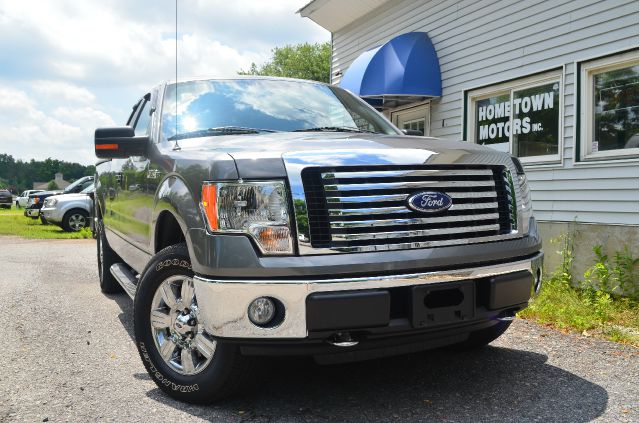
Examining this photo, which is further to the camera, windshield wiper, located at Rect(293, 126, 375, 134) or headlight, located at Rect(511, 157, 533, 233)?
windshield wiper, located at Rect(293, 126, 375, 134)

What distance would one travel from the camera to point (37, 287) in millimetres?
6742

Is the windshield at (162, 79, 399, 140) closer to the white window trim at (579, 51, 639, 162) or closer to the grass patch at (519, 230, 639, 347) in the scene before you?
the grass patch at (519, 230, 639, 347)

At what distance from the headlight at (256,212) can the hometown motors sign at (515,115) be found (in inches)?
232

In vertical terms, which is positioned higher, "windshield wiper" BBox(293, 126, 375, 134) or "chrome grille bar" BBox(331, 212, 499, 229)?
"windshield wiper" BBox(293, 126, 375, 134)

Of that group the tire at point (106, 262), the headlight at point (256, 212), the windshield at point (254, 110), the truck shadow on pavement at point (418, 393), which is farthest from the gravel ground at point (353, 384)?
the windshield at point (254, 110)

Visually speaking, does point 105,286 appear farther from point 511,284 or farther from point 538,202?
point 538,202

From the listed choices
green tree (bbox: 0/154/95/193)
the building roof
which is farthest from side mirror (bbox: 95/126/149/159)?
green tree (bbox: 0/154/95/193)

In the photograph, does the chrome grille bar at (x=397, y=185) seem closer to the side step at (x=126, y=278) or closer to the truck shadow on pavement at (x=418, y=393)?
the truck shadow on pavement at (x=418, y=393)

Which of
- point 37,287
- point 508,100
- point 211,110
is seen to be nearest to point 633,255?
point 508,100

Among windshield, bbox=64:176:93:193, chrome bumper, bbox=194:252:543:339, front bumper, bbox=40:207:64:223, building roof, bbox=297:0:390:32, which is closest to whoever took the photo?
chrome bumper, bbox=194:252:543:339

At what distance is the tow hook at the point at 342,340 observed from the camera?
2.67 meters

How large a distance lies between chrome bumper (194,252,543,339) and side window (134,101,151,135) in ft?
7.51

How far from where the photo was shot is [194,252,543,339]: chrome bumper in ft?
8.52

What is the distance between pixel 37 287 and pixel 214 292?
4.97 m
